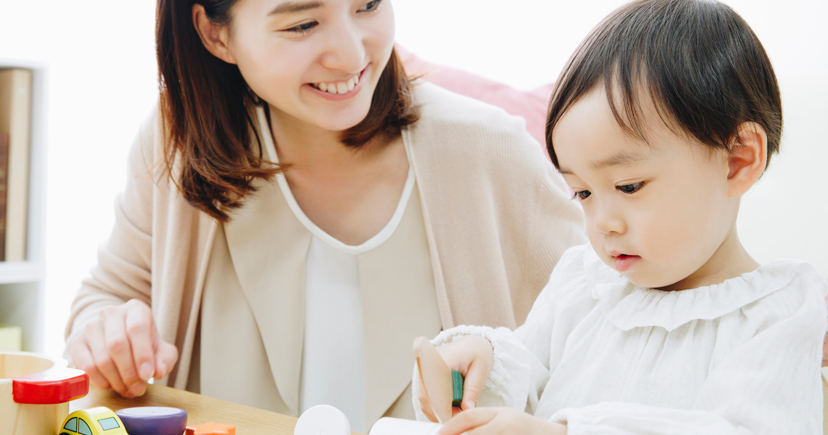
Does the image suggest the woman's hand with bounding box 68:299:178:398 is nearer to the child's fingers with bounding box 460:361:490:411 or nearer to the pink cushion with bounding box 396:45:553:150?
the child's fingers with bounding box 460:361:490:411

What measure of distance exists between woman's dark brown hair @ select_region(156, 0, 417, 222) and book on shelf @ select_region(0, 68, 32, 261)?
0.83m

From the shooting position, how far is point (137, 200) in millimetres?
1184

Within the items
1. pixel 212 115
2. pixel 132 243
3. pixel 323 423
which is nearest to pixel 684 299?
pixel 323 423

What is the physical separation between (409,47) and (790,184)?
3.80 feet

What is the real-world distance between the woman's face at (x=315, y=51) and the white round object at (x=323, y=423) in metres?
0.53

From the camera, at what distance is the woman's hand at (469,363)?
61 cm

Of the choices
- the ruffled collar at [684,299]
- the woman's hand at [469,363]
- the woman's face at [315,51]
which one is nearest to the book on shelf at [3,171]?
the woman's face at [315,51]

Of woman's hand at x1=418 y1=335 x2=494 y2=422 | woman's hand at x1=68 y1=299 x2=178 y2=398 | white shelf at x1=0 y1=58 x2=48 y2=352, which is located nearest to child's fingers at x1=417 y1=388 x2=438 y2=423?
woman's hand at x1=418 y1=335 x2=494 y2=422

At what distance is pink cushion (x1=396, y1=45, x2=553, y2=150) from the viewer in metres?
1.47

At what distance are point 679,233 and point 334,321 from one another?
2.25 ft

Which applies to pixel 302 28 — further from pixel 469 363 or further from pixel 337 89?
pixel 469 363

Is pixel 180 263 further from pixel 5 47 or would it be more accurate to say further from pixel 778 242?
pixel 5 47

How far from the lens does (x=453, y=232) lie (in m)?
1.11

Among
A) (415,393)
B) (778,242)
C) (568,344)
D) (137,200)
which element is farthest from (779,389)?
(137,200)
